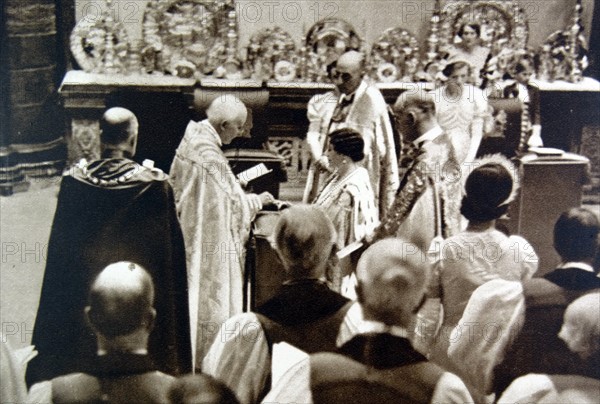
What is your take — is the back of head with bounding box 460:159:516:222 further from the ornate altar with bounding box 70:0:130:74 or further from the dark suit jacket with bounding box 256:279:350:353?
the ornate altar with bounding box 70:0:130:74

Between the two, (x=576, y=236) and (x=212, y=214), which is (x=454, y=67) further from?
(x=212, y=214)

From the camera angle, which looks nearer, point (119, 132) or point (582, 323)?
point (119, 132)

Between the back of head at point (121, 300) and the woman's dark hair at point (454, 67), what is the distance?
6.66 feet

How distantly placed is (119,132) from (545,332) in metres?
2.64

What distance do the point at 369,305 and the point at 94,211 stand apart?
160 centimetres

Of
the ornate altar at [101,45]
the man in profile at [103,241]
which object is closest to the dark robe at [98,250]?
the man in profile at [103,241]

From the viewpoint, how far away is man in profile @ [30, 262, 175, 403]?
425 cm

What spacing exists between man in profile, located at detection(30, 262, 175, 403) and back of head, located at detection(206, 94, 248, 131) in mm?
921

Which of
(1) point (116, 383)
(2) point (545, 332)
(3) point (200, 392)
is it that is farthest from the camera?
(2) point (545, 332)

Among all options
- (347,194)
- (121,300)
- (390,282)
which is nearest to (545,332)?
(390,282)

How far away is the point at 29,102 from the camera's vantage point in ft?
14.5

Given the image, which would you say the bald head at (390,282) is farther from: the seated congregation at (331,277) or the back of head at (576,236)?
the back of head at (576,236)

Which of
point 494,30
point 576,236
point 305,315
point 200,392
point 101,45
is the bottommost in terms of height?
point 200,392

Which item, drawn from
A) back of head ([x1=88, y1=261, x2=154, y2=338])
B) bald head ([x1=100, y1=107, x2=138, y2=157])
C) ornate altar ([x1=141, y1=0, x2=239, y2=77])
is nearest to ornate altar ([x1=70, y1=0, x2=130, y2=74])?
ornate altar ([x1=141, y1=0, x2=239, y2=77])
